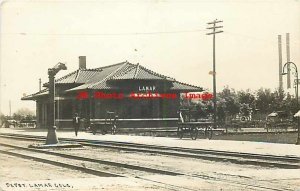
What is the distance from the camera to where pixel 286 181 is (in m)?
10.2

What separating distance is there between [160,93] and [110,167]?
1369 inches

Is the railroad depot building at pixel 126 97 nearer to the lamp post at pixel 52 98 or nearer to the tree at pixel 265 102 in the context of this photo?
the lamp post at pixel 52 98

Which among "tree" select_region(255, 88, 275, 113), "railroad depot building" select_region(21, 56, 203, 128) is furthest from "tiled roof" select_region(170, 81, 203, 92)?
"tree" select_region(255, 88, 275, 113)

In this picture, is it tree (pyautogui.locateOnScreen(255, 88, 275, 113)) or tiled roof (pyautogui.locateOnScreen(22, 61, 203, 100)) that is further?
tree (pyautogui.locateOnScreen(255, 88, 275, 113))

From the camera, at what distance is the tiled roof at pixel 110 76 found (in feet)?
155

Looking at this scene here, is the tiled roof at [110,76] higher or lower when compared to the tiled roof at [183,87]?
higher

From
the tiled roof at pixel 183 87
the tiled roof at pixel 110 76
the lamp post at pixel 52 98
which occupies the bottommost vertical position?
the lamp post at pixel 52 98

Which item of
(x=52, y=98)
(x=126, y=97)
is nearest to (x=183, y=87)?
(x=126, y=97)

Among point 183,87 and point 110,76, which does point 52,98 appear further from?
point 183,87

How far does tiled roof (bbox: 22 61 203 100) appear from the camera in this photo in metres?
47.2

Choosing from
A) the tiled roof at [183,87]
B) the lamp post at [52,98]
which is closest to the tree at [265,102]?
the tiled roof at [183,87]

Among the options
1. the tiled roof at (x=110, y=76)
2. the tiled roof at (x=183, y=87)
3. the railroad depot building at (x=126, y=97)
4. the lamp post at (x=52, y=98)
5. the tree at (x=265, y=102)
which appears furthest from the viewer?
the tree at (x=265, y=102)

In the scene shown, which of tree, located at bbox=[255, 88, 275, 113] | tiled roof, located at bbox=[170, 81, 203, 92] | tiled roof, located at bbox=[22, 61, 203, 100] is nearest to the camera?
tiled roof, located at bbox=[22, 61, 203, 100]

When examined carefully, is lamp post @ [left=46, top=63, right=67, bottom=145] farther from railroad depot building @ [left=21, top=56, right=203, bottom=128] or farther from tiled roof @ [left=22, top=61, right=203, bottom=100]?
tiled roof @ [left=22, top=61, right=203, bottom=100]
